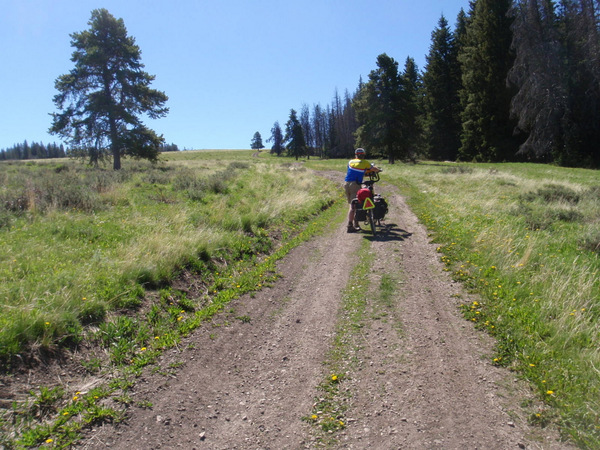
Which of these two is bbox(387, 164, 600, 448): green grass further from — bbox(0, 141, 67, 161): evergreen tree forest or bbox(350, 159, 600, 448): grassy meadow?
bbox(0, 141, 67, 161): evergreen tree forest

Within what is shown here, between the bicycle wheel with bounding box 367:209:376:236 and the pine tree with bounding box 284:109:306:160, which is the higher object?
the pine tree with bounding box 284:109:306:160

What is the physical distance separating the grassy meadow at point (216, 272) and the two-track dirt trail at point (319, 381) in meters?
0.29

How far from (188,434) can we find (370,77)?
150 feet

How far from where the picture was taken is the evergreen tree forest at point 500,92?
3259 centimetres

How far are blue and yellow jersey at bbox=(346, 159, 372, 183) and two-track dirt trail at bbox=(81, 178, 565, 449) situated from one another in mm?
5113

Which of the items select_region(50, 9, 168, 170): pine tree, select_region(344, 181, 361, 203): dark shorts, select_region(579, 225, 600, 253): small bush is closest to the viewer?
select_region(579, 225, 600, 253): small bush

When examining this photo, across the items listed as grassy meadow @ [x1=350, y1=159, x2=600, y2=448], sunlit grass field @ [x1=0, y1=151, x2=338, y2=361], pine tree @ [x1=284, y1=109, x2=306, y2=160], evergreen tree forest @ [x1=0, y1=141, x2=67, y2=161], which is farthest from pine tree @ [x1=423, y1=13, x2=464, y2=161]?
evergreen tree forest @ [x1=0, y1=141, x2=67, y2=161]

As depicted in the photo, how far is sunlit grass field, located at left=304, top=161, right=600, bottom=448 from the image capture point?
10.2 feet

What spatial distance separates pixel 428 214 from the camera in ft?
38.5

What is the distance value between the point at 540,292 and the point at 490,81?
151 ft

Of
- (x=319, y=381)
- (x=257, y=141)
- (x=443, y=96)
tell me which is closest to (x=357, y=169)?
(x=319, y=381)

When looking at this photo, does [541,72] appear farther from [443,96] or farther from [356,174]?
[356,174]

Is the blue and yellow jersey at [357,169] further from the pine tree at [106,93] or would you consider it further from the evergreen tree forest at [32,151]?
the evergreen tree forest at [32,151]

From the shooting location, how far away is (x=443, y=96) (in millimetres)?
53156
